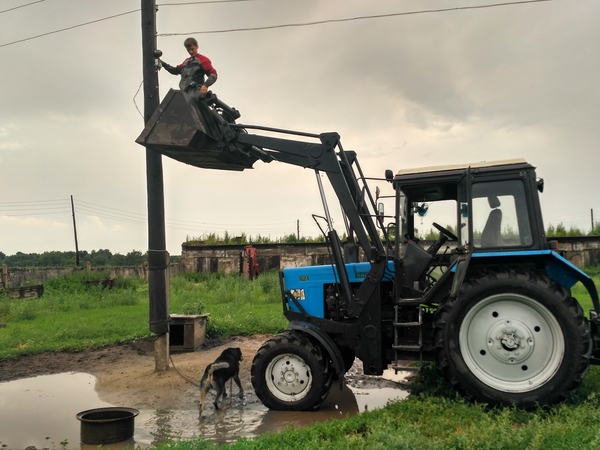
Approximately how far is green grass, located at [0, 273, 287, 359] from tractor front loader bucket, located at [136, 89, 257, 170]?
541 centimetres

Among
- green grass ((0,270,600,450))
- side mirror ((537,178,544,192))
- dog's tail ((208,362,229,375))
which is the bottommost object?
green grass ((0,270,600,450))

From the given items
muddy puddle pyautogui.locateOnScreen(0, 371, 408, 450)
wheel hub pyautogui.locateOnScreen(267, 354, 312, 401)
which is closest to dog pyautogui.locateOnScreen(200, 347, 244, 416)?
muddy puddle pyautogui.locateOnScreen(0, 371, 408, 450)

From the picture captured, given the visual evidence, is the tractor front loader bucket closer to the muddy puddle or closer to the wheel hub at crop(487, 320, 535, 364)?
the muddy puddle

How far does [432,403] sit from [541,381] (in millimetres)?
1150

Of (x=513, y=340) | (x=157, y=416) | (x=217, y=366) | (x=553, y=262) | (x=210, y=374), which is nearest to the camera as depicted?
(x=513, y=340)

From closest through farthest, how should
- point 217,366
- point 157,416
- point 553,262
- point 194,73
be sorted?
point 553,262, point 157,416, point 217,366, point 194,73

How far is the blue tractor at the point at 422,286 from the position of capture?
19.4 ft

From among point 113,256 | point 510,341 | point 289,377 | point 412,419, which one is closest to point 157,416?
point 289,377

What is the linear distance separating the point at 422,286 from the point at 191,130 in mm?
3516

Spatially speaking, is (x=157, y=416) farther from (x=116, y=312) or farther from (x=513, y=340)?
(x=116, y=312)

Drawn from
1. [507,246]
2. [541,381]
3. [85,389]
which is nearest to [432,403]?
[541,381]

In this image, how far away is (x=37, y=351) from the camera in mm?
10633

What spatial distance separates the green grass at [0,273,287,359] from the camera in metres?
11.7

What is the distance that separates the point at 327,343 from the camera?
675 cm
